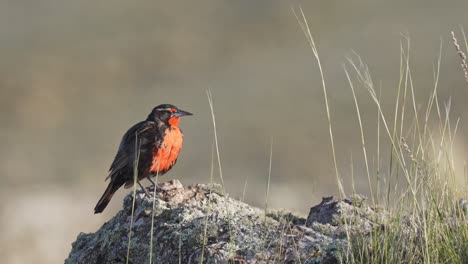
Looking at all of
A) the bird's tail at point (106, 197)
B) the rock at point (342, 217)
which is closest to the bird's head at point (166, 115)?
the bird's tail at point (106, 197)

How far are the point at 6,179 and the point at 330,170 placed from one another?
79.0 ft

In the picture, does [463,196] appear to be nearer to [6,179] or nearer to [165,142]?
[165,142]

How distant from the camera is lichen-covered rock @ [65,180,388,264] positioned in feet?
15.3

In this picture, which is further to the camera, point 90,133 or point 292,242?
point 90,133

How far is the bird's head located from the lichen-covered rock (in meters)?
2.53

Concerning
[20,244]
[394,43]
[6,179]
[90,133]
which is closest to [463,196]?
[20,244]

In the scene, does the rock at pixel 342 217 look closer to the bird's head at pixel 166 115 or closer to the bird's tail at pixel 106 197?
the bird's tail at pixel 106 197

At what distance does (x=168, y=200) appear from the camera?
5.66m

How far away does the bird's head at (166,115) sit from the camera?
27.6 ft

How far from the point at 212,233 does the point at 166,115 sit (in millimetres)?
3632

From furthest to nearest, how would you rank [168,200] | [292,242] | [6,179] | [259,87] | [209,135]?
[259,87]
[209,135]
[6,179]
[168,200]
[292,242]

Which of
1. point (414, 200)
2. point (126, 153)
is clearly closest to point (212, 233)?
point (414, 200)

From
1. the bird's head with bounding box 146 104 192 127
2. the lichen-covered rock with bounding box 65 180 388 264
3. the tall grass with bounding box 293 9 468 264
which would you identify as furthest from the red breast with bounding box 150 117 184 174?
the tall grass with bounding box 293 9 468 264

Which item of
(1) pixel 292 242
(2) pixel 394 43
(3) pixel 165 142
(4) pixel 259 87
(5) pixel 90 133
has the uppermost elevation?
(2) pixel 394 43
